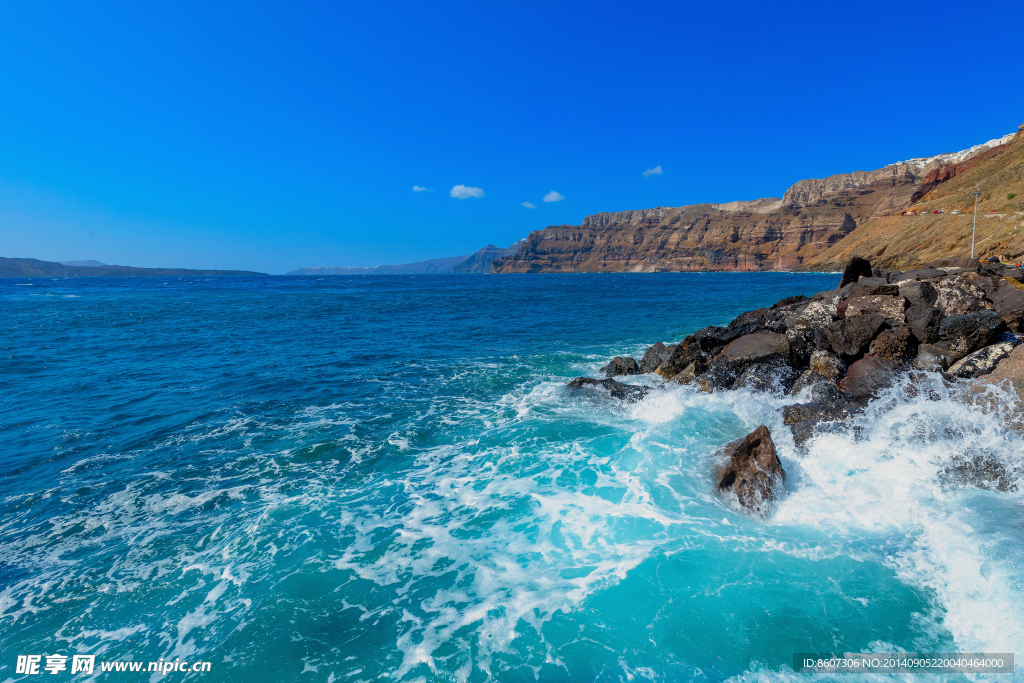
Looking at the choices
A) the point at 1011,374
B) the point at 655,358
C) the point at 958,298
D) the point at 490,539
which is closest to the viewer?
the point at 490,539

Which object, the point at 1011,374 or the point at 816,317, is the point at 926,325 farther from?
the point at 816,317

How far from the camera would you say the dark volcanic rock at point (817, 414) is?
370 inches

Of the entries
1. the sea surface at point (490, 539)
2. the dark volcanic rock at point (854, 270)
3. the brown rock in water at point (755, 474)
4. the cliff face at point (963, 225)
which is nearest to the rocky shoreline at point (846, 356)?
the brown rock in water at point (755, 474)

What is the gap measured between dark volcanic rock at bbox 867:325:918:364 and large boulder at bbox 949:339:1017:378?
104 centimetres

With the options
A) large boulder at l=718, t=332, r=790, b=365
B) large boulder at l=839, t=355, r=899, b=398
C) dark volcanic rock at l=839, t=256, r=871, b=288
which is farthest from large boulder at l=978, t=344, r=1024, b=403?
dark volcanic rock at l=839, t=256, r=871, b=288

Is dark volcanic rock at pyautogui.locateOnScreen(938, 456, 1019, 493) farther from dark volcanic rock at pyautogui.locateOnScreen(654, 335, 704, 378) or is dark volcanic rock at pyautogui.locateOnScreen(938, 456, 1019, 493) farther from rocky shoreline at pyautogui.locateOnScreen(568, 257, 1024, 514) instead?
dark volcanic rock at pyautogui.locateOnScreen(654, 335, 704, 378)

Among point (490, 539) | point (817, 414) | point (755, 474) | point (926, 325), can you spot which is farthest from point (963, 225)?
point (490, 539)

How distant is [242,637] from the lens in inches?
201

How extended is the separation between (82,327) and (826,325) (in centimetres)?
4500

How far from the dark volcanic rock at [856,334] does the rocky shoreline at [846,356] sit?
3 centimetres

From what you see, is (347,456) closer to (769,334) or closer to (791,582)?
(791,582)

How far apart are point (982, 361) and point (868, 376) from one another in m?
2.33

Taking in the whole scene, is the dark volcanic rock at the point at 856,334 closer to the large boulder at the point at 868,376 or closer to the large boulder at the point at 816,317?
the large boulder at the point at 868,376

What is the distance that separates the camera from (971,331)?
11.1m
